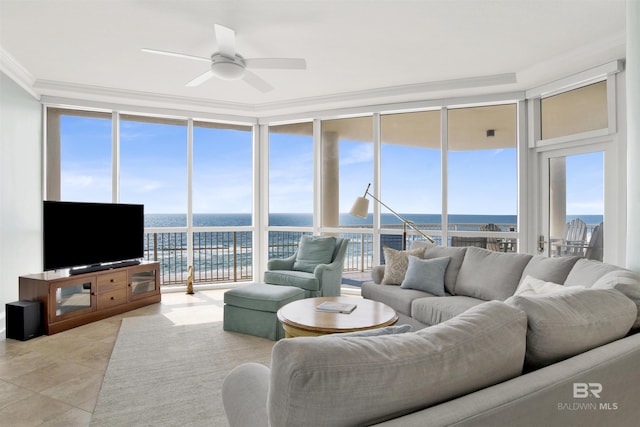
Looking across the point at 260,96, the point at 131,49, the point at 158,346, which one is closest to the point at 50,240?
the point at 158,346

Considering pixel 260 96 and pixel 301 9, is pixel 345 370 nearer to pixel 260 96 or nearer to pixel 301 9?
pixel 301 9

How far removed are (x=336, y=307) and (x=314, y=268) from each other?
1.53 meters

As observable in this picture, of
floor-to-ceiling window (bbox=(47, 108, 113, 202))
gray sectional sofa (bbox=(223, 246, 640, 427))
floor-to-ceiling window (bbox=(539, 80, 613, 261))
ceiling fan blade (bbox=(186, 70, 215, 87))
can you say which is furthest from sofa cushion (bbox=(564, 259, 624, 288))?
floor-to-ceiling window (bbox=(47, 108, 113, 202))

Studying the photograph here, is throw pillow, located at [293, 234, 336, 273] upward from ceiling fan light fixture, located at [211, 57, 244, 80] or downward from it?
downward

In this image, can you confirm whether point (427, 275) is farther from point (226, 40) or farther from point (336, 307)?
point (226, 40)

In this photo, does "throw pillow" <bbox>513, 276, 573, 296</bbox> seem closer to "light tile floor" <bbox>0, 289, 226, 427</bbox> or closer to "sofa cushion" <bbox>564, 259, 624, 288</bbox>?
"sofa cushion" <bbox>564, 259, 624, 288</bbox>

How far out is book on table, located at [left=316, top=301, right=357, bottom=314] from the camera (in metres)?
2.89

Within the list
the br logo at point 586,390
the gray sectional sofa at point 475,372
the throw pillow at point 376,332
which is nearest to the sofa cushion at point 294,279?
the gray sectional sofa at point 475,372

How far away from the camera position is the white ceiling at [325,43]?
9.62 feet

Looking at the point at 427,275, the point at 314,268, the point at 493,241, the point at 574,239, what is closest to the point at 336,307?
the point at 427,275

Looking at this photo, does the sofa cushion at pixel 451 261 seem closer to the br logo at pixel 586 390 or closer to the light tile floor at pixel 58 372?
the light tile floor at pixel 58 372

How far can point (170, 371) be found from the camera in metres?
2.83

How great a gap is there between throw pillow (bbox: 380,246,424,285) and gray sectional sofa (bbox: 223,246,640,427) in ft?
7.90

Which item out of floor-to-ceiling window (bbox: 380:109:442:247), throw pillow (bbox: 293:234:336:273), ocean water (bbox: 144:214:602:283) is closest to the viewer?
throw pillow (bbox: 293:234:336:273)
